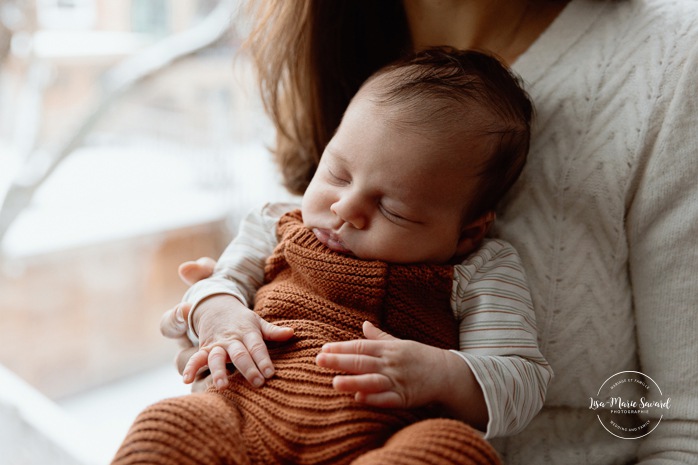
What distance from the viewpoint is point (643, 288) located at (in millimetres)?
928

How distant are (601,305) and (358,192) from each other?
389 millimetres

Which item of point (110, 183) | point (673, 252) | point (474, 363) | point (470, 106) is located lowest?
point (110, 183)

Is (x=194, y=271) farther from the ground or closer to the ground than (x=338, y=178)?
closer to the ground

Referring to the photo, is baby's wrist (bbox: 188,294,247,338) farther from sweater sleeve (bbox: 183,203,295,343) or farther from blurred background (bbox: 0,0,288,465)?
blurred background (bbox: 0,0,288,465)

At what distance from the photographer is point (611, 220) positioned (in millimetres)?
938

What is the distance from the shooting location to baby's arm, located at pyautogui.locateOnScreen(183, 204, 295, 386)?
2.73ft

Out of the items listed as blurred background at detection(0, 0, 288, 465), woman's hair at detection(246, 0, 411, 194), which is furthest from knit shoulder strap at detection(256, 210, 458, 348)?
blurred background at detection(0, 0, 288, 465)

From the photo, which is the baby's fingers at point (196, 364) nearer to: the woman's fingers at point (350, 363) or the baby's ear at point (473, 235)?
the woman's fingers at point (350, 363)

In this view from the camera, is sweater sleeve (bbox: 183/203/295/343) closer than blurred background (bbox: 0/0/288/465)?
Yes

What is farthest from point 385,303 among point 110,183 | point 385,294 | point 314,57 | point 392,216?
point 110,183

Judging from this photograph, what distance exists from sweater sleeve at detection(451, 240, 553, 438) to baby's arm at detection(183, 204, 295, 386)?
24 centimetres

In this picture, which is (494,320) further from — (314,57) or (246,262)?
(314,57)

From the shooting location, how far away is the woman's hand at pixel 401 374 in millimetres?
756

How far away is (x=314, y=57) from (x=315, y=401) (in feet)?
2.24
